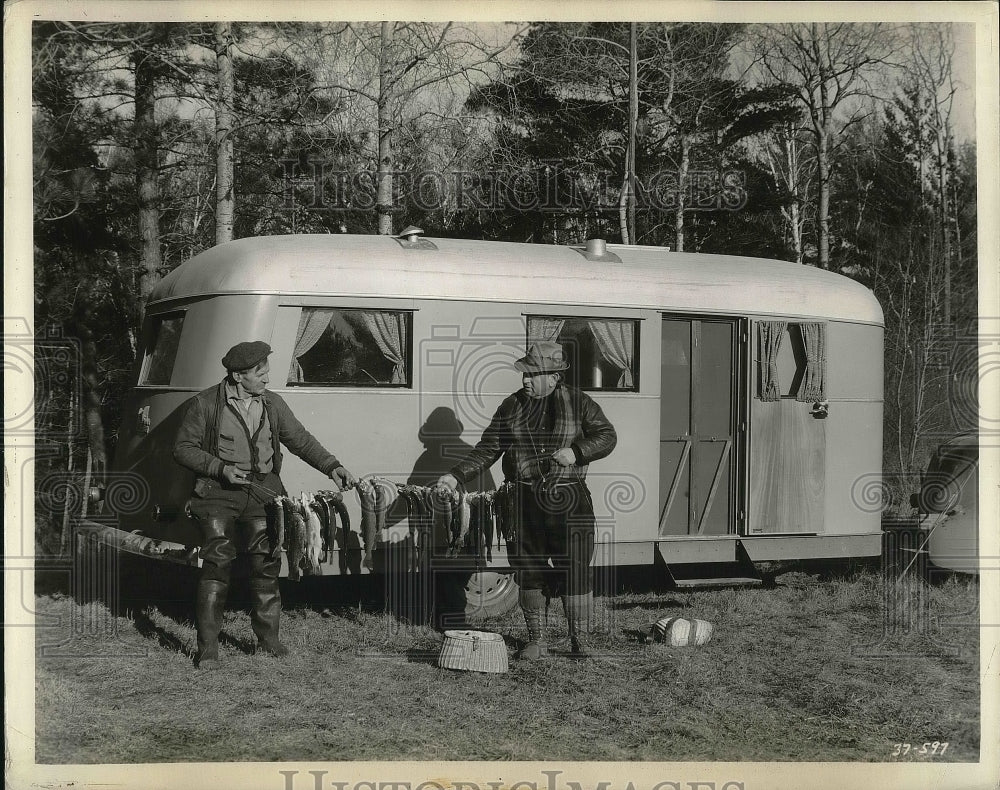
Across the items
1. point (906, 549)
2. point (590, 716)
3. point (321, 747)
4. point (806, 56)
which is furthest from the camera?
point (806, 56)

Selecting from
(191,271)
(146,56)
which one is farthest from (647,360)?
(146,56)

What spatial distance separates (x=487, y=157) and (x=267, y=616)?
23.3 feet

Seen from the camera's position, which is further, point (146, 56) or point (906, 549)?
point (146, 56)

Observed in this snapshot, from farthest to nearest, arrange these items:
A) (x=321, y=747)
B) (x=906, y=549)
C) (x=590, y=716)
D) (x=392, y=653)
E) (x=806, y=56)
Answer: (x=806, y=56), (x=906, y=549), (x=392, y=653), (x=590, y=716), (x=321, y=747)

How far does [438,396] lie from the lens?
675cm

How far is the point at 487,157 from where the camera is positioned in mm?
11680

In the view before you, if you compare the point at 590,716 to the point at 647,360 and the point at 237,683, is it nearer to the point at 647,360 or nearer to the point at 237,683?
the point at 237,683

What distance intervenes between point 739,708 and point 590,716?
2.99 ft

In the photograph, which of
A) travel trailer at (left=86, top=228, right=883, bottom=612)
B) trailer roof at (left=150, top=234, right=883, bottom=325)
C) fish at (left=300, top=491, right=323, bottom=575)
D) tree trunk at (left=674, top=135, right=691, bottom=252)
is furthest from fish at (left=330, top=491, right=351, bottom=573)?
tree trunk at (left=674, top=135, right=691, bottom=252)

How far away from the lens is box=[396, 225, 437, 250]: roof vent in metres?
6.93

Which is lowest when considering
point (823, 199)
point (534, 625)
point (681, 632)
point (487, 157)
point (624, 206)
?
point (681, 632)

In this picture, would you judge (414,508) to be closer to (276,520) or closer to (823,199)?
(276,520)

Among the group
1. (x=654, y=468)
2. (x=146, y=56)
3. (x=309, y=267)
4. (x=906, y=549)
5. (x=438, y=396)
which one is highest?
(x=146, y=56)

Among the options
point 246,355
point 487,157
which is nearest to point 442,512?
point 246,355
